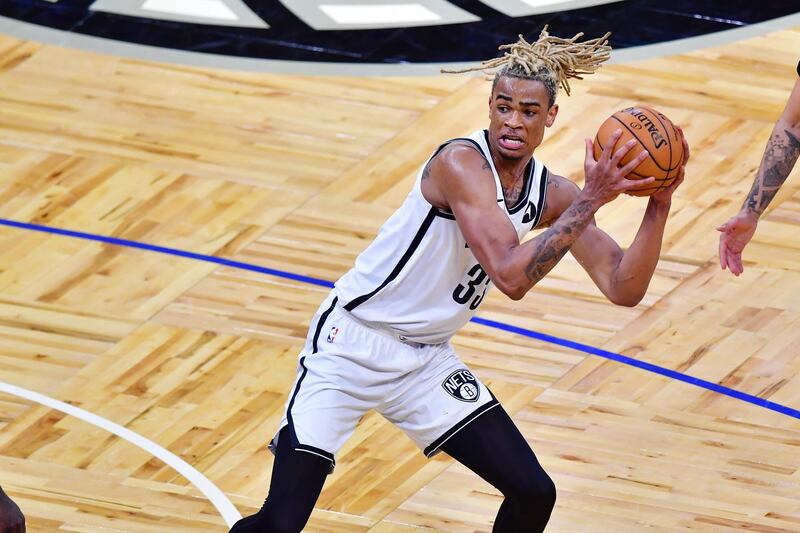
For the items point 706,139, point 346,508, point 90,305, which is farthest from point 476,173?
point 706,139

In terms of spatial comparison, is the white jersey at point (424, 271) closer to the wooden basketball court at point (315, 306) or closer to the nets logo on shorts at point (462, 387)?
the nets logo on shorts at point (462, 387)

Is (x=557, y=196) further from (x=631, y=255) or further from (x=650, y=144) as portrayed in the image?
(x=650, y=144)

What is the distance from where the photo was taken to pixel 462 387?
5.54m

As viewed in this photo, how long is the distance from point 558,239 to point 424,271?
64cm

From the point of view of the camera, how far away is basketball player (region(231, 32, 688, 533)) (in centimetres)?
520

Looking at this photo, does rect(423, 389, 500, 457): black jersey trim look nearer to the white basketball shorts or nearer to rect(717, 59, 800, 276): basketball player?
the white basketball shorts

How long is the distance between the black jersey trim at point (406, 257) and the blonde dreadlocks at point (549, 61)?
0.51 m

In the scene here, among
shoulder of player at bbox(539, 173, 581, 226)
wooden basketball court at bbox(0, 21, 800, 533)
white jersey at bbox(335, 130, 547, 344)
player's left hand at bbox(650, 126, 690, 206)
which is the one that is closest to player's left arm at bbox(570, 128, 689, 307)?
player's left hand at bbox(650, 126, 690, 206)

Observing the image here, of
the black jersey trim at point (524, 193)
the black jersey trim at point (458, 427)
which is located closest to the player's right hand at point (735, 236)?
the black jersey trim at point (524, 193)

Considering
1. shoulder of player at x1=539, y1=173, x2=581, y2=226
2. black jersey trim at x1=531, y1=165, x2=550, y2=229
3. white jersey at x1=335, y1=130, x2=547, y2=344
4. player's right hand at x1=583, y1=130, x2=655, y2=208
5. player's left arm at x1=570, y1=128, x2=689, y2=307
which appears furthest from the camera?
shoulder of player at x1=539, y1=173, x2=581, y2=226

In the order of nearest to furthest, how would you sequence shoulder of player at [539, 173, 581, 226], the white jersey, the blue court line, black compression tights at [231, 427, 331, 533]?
black compression tights at [231, 427, 331, 533] < the white jersey < shoulder of player at [539, 173, 581, 226] < the blue court line

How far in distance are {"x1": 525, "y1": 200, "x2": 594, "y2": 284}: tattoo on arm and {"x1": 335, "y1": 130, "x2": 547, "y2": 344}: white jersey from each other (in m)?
0.39

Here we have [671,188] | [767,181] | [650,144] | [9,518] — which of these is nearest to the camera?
[9,518]

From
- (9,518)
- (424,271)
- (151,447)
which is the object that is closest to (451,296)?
(424,271)
